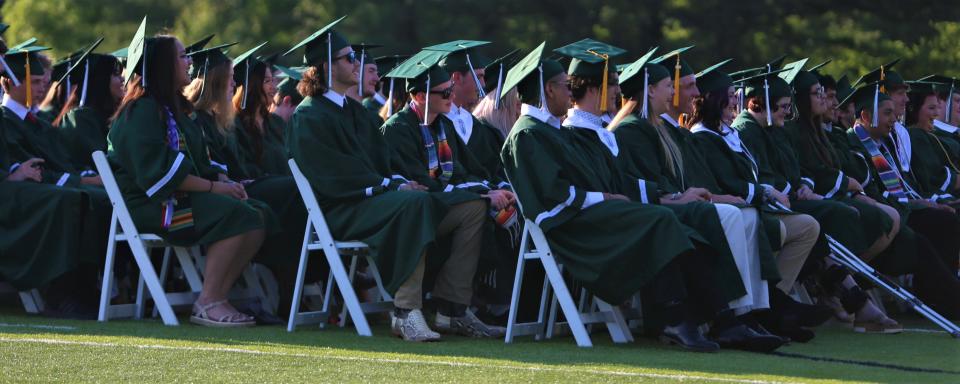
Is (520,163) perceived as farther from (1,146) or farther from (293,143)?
(1,146)

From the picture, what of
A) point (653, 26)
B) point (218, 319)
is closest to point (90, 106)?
point (218, 319)

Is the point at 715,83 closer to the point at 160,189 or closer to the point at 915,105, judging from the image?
the point at 915,105

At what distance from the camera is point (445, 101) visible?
9156mm

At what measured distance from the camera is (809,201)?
9.98 metres

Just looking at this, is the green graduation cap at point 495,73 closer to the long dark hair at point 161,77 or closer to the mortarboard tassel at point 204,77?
the mortarboard tassel at point 204,77

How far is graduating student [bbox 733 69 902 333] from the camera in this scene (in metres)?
9.25

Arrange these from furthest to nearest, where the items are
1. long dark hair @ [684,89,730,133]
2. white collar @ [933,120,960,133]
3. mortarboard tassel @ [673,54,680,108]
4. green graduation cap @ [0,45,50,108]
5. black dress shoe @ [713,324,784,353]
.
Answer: white collar @ [933,120,960,133] < long dark hair @ [684,89,730,133] < green graduation cap @ [0,45,50,108] < mortarboard tassel @ [673,54,680,108] < black dress shoe @ [713,324,784,353]

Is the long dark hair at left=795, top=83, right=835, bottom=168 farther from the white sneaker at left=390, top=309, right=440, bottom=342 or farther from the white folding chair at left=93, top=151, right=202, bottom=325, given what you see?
the white folding chair at left=93, top=151, right=202, bottom=325

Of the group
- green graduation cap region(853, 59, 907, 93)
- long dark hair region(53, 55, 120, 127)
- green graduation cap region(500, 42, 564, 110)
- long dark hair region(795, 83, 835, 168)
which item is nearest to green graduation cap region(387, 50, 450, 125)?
green graduation cap region(500, 42, 564, 110)

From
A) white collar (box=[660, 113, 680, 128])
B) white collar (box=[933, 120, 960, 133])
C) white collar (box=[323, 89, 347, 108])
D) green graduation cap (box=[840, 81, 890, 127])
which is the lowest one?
white collar (box=[660, 113, 680, 128])

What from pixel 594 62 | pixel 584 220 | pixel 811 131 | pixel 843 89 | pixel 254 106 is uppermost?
pixel 843 89

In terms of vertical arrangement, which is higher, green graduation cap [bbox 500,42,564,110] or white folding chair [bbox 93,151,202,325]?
green graduation cap [bbox 500,42,564,110]

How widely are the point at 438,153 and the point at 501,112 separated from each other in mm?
878

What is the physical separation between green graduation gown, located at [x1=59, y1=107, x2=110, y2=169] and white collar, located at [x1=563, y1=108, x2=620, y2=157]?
318 centimetres
